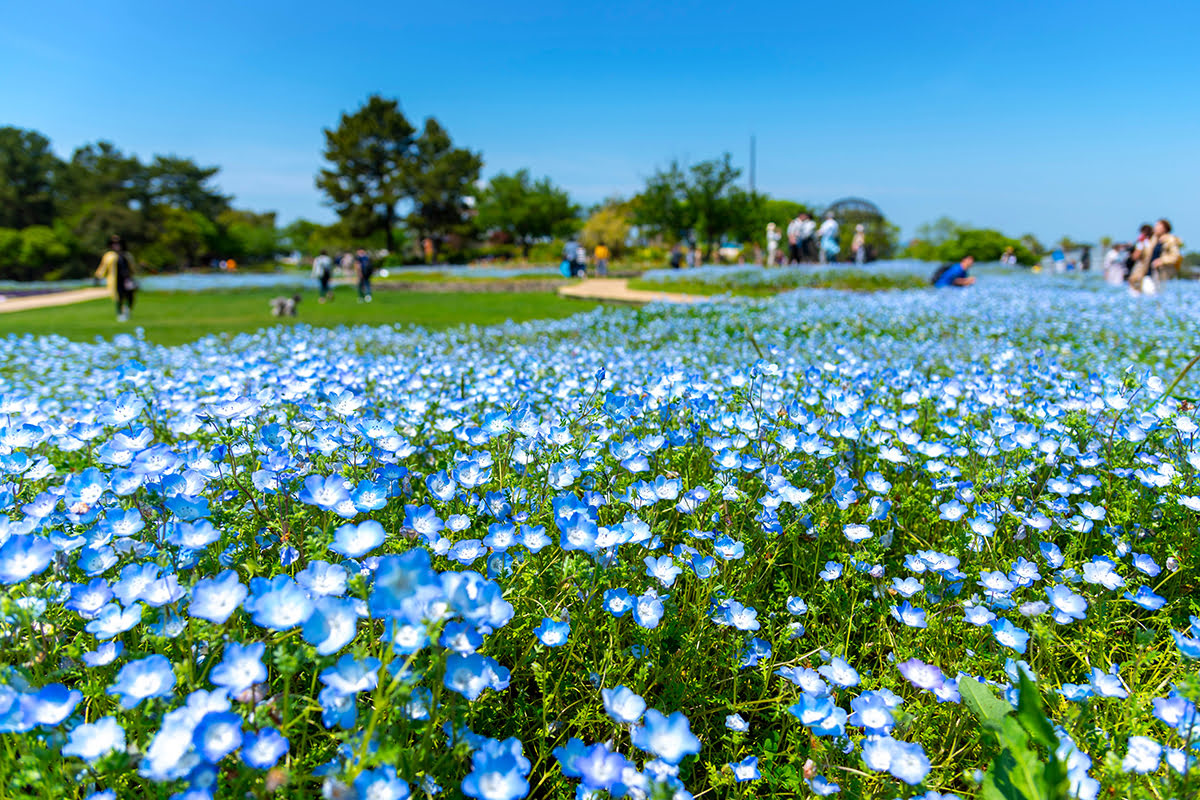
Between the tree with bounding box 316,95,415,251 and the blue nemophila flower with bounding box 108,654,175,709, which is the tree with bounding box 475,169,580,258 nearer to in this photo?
the tree with bounding box 316,95,415,251

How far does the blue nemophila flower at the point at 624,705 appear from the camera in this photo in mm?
1318

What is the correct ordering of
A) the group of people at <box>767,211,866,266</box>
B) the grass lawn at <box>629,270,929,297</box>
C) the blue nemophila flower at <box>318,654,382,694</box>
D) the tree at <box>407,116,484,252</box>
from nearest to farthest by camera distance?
1. the blue nemophila flower at <box>318,654,382,694</box>
2. the grass lawn at <box>629,270,929,297</box>
3. the group of people at <box>767,211,866,266</box>
4. the tree at <box>407,116,484,252</box>

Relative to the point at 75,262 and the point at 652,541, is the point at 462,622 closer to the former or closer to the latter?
the point at 652,541

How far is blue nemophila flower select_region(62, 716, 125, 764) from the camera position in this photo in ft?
3.45

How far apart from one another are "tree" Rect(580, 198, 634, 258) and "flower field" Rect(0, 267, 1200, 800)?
1668 inches

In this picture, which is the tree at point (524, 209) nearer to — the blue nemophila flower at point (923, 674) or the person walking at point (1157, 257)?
the person walking at point (1157, 257)

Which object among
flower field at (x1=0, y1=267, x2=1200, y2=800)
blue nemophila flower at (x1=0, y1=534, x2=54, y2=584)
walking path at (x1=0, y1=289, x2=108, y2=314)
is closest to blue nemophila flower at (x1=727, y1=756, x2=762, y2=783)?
flower field at (x1=0, y1=267, x2=1200, y2=800)

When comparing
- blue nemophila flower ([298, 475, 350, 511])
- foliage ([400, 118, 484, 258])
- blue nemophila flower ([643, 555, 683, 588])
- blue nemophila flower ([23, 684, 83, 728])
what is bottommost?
blue nemophila flower ([643, 555, 683, 588])

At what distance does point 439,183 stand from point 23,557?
168ft

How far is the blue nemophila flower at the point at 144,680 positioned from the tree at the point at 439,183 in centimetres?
5091

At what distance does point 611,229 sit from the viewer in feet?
149

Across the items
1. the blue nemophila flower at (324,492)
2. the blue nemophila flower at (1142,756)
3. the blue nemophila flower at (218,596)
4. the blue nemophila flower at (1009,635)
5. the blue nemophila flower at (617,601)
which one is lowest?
the blue nemophila flower at (1142,756)

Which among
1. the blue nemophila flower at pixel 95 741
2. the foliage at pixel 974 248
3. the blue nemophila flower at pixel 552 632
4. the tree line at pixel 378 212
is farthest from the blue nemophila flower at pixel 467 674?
the foliage at pixel 974 248

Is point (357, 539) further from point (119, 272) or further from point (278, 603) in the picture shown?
point (119, 272)
